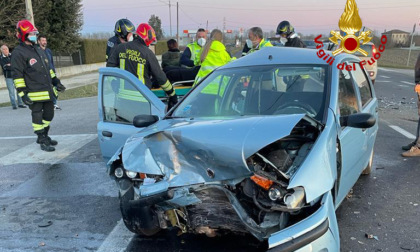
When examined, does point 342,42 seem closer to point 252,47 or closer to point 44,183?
point 252,47

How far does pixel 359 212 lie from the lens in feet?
12.1

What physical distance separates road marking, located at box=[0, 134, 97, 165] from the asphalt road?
2cm

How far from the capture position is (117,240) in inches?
130

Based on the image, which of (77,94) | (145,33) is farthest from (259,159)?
(77,94)

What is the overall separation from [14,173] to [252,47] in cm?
484

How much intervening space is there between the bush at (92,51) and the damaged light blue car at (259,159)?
26145 mm

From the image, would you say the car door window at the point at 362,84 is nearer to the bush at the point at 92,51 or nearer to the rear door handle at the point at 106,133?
the rear door handle at the point at 106,133

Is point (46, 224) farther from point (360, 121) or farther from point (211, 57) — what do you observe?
point (211, 57)

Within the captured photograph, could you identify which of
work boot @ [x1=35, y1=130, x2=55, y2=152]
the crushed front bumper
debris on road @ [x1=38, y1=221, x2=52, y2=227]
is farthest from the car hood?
work boot @ [x1=35, y1=130, x2=55, y2=152]

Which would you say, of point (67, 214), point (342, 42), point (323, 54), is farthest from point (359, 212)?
point (67, 214)

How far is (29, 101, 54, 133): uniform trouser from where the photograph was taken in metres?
6.21

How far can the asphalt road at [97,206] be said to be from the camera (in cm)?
319

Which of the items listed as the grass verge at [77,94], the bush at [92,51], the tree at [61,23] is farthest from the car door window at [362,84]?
the bush at [92,51]

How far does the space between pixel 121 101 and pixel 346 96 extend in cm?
251
